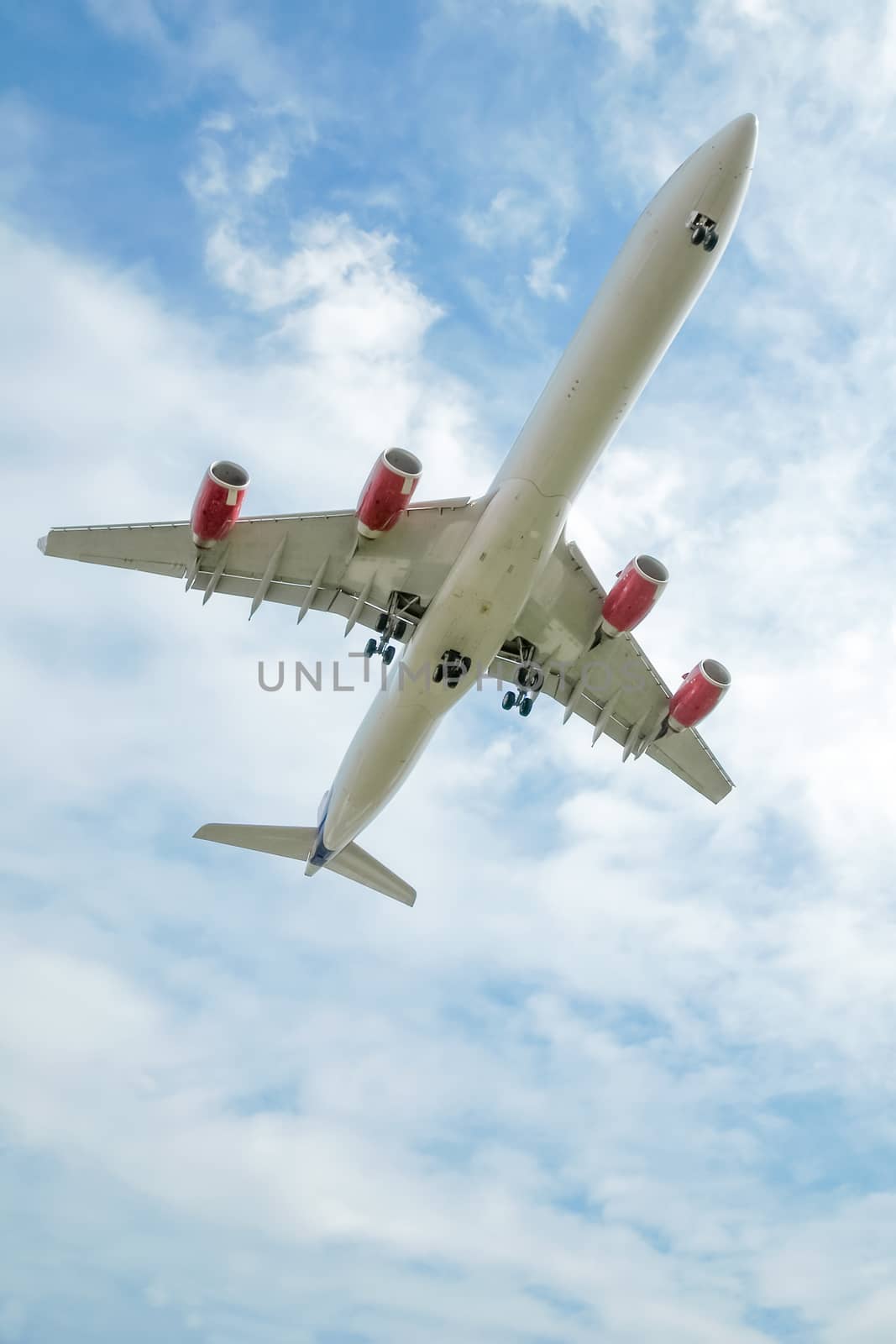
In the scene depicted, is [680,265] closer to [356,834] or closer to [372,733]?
[372,733]

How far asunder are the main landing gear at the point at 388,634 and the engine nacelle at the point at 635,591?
4.87 meters

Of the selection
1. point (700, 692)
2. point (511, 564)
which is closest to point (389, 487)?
point (511, 564)

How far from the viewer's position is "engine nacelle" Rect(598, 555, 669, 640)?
25.4 m

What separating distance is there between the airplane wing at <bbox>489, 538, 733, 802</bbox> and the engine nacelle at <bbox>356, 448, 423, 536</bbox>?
13.8ft

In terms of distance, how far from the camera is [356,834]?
2866cm

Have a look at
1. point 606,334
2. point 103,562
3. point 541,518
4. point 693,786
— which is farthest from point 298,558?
point 693,786

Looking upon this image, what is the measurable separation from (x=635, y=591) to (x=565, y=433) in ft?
15.0

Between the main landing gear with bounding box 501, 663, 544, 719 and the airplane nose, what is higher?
the airplane nose

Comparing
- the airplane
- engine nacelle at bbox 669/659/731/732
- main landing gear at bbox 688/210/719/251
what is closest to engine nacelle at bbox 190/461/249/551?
the airplane

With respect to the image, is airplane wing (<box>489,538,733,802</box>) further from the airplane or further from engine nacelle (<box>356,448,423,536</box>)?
engine nacelle (<box>356,448,423,536</box>)

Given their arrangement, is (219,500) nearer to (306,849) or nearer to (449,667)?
(449,667)

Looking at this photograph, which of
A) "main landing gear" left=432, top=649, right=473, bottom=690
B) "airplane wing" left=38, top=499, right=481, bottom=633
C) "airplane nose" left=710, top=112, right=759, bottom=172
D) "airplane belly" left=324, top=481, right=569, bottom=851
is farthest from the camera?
"airplane wing" left=38, top=499, right=481, bottom=633

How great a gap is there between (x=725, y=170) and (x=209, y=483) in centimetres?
1163

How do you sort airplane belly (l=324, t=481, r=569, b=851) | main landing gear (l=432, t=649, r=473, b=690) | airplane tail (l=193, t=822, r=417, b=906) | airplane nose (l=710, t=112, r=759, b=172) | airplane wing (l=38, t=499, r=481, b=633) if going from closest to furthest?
airplane nose (l=710, t=112, r=759, b=172)
airplane belly (l=324, t=481, r=569, b=851)
main landing gear (l=432, t=649, r=473, b=690)
airplane wing (l=38, t=499, r=481, b=633)
airplane tail (l=193, t=822, r=417, b=906)
